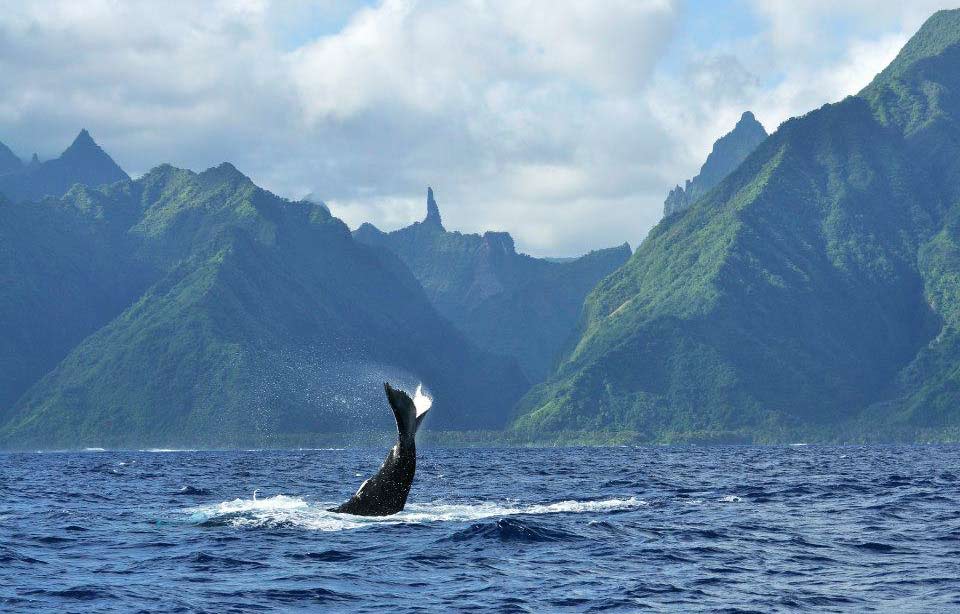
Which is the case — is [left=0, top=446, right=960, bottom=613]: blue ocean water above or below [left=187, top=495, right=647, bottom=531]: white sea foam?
below

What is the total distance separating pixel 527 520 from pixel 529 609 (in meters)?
18.3

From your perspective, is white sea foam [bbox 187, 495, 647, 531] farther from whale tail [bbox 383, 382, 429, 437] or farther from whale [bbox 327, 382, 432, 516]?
whale tail [bbox 383, 382, 429, 437]

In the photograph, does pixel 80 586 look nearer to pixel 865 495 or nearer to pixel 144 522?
pixel 144 522

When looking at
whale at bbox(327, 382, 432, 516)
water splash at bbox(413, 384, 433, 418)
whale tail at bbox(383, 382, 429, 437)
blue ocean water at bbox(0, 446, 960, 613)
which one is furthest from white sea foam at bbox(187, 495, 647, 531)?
water splash at bbox(413, 384, 433, 418)

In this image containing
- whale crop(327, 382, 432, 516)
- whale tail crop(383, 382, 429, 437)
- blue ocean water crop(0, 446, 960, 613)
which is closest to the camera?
blue ocean water crop(0, 446, 960, 613)

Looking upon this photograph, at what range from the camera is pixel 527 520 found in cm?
4431

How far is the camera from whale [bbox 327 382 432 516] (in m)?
38.3

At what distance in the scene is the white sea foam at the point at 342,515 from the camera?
4356cm

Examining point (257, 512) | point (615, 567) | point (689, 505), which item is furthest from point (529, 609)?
point (689, 505)

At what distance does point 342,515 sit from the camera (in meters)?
45.0

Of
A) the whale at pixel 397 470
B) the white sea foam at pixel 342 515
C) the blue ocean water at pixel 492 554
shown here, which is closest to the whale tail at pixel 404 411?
the whale at pixel 397 470

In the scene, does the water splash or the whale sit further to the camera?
the whale

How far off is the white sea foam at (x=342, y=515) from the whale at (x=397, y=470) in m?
0.62

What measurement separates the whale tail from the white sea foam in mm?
5084
